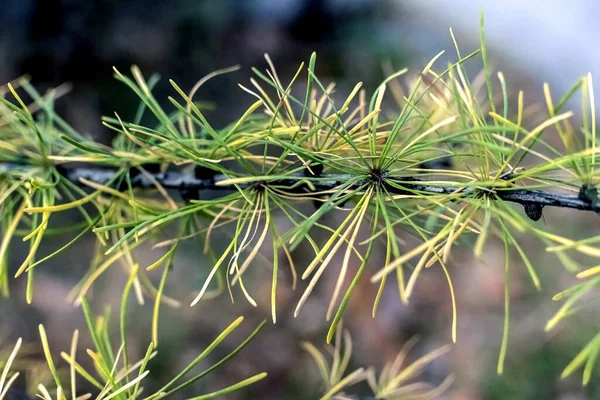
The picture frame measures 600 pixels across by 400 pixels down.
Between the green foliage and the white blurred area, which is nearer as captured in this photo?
the green foliage

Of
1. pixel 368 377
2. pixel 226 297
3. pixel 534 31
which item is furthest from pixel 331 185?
pixel 534 31

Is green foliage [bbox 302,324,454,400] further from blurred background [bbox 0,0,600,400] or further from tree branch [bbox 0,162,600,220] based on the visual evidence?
blurred background [bbox 0,0,600,400]

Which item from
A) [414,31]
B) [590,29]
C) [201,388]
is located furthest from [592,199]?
[590,29]

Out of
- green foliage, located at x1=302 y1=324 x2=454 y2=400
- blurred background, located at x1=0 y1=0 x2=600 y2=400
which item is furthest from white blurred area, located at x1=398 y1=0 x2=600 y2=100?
green foliage, located at x1=302 y1=324 x2=454 y2=400

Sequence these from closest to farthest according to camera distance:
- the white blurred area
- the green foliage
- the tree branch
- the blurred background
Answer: the tree branch → the green foliage → the blurred background → the white blurred area

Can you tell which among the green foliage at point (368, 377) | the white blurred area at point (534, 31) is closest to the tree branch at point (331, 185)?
the green foliage at point (368, 377)

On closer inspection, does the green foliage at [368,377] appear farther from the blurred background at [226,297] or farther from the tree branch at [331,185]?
the blurred background at [226,297]

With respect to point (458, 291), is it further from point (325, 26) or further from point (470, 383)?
point (325, 26)

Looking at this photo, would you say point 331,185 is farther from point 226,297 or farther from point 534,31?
A: point 534,31

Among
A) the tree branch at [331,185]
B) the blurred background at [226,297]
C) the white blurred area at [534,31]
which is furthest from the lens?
the white blurred area at [534,31]
